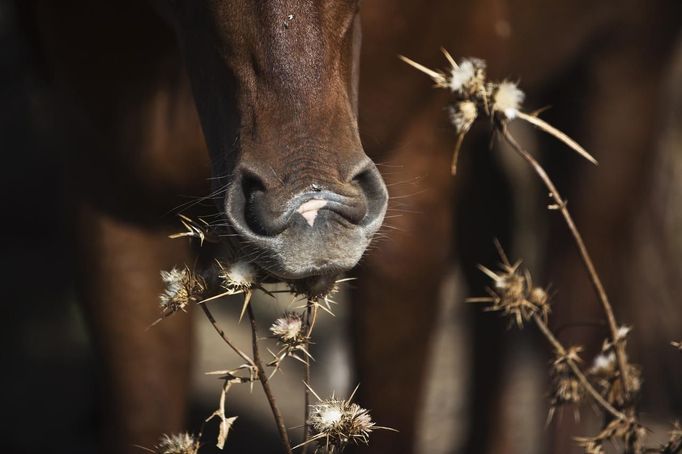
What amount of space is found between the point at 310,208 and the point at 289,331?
0.27 m

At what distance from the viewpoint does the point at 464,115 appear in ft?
4.42

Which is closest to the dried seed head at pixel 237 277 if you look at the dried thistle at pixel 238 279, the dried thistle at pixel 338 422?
the dried thistle at pixel 238 279

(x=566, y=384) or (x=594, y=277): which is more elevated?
(x=594, y=277)

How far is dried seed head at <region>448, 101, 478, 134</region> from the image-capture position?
4.41 feet

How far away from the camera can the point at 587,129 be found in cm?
301

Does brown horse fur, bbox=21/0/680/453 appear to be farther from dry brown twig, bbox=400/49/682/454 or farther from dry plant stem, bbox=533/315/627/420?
dry plant stem, bbox=533/315/627/420

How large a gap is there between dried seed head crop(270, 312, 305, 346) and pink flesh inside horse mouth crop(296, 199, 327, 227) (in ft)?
0.77

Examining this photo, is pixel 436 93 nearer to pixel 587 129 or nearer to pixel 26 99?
pixel 587 129

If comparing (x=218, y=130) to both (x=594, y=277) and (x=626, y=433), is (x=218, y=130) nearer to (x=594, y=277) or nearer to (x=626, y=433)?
(x=594, y=277)

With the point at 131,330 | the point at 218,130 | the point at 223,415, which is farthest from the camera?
the point at 131,330

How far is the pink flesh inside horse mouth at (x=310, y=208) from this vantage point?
4.65ft

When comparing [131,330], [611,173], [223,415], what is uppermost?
[611,173]

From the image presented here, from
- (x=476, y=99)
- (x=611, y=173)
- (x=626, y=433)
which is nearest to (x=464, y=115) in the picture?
(x=476, y=99)

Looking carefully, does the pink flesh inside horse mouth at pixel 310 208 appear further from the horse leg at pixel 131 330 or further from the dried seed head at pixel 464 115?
the horse leg at pixel 131 330
